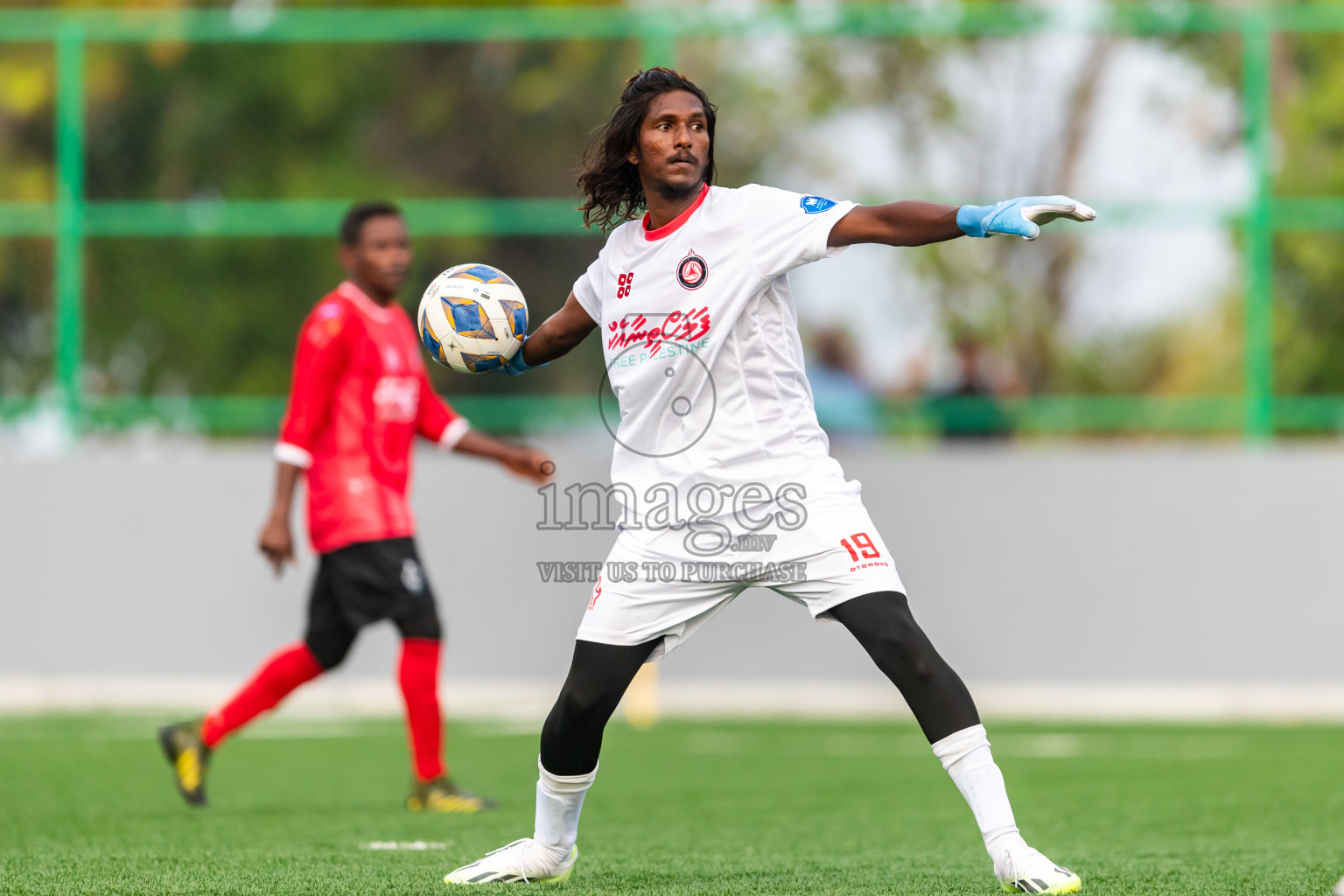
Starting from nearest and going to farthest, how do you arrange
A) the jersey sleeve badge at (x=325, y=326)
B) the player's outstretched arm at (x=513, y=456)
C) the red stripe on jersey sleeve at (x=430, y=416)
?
the player's outstretched arm at (x=513, y=456), the jersey sleeve badge at (x=325, y=326), the red stripe on jersey sleeve at (x=430, y=416)

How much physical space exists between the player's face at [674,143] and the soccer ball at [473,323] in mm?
708

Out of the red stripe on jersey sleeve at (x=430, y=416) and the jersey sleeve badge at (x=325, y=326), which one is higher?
the jersey sleeve badge at (x=325, y=326)

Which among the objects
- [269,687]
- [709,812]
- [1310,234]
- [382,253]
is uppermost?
[1310,234]

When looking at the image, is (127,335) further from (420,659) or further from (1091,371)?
(1091,371)

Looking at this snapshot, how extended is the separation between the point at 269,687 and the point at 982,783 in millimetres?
3641

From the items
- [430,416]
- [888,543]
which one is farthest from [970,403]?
[430,416]

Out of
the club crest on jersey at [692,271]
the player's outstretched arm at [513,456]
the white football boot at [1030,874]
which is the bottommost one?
the white football boot at [1030,874]

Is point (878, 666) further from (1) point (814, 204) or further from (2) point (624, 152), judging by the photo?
(2) point (624, 152)

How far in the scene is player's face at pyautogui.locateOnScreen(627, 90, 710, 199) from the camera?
4.73m

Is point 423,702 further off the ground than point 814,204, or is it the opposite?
point 814,204

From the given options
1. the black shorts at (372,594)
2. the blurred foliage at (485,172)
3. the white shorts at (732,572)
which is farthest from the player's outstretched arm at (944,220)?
the blurred foliage at (485,172)

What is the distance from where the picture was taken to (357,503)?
23.4 ft

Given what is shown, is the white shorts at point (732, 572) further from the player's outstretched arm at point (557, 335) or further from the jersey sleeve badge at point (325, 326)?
the jersey sleeve badge at point (325, 326)

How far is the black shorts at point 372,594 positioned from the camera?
7074mm
